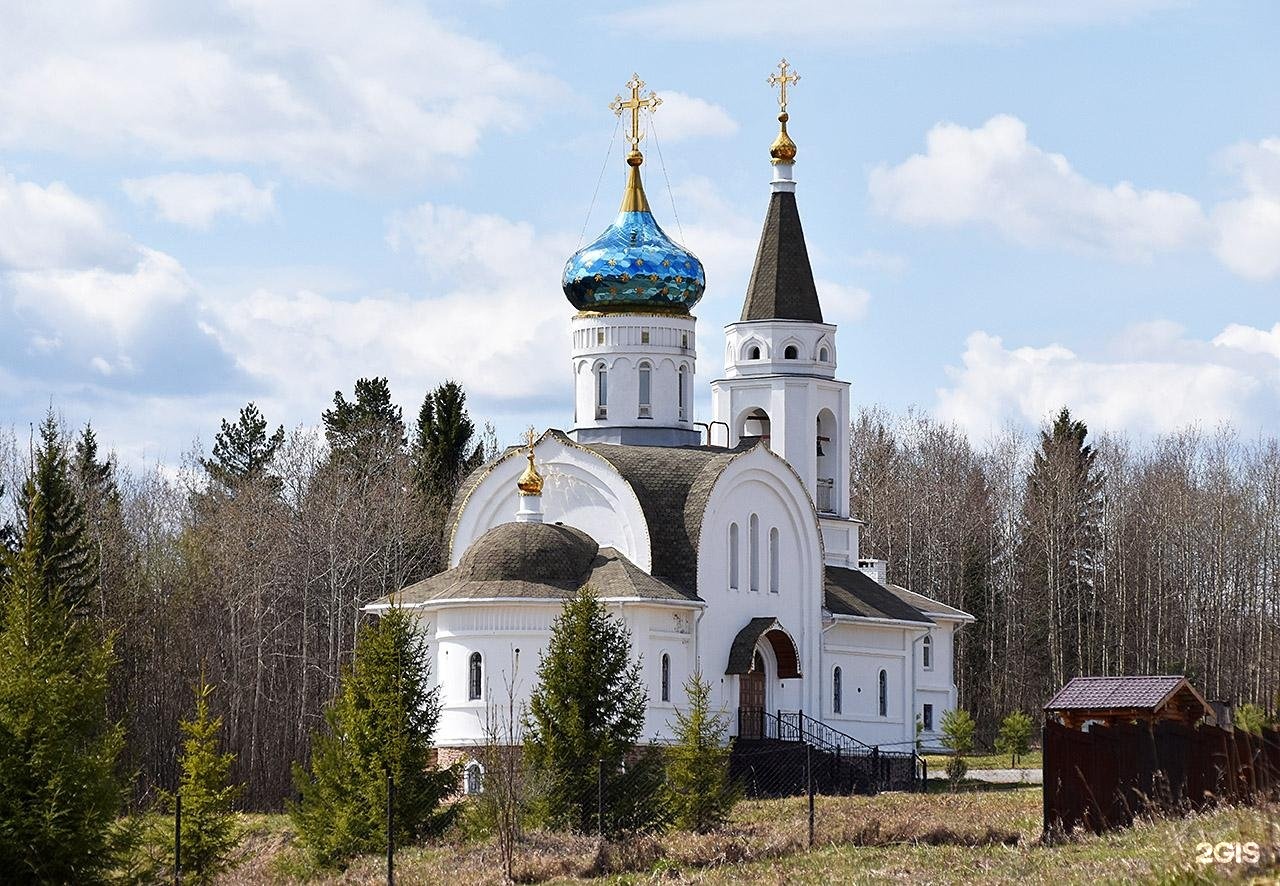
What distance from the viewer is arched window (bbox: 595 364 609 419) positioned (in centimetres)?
3944

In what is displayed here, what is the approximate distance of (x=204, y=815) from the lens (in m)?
21.2

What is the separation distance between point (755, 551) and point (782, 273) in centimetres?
786

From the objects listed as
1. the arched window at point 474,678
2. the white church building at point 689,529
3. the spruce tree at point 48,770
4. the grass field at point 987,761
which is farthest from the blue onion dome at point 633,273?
the spruce tree at point 48,770

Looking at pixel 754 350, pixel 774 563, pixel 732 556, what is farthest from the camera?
pixel 754 350

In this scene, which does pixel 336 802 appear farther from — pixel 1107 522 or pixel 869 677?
pixel 1107 522

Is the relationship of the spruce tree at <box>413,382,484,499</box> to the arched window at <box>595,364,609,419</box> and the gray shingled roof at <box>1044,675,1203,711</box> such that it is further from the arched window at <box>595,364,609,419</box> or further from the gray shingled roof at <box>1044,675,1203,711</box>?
the gray shingled roof at <box>1044,675,1203,711</box>

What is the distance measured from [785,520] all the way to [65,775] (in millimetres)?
22467

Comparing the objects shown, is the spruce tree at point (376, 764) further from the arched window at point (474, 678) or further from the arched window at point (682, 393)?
the arched window at point (682, 393)

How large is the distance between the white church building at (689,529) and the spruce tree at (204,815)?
10.9m

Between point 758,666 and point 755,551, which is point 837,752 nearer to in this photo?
point 758,666

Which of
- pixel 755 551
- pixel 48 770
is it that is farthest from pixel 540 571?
pixel 48 770

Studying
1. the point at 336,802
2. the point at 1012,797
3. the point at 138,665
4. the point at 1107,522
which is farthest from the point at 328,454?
the point at 336,802

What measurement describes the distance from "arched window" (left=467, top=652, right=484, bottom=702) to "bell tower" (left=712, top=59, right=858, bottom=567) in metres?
9.99

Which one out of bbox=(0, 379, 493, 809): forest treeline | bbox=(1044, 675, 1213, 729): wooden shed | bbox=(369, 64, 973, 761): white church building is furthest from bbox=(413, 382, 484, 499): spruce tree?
bbox=(1044, 675, 1213, 729): wooden shed
